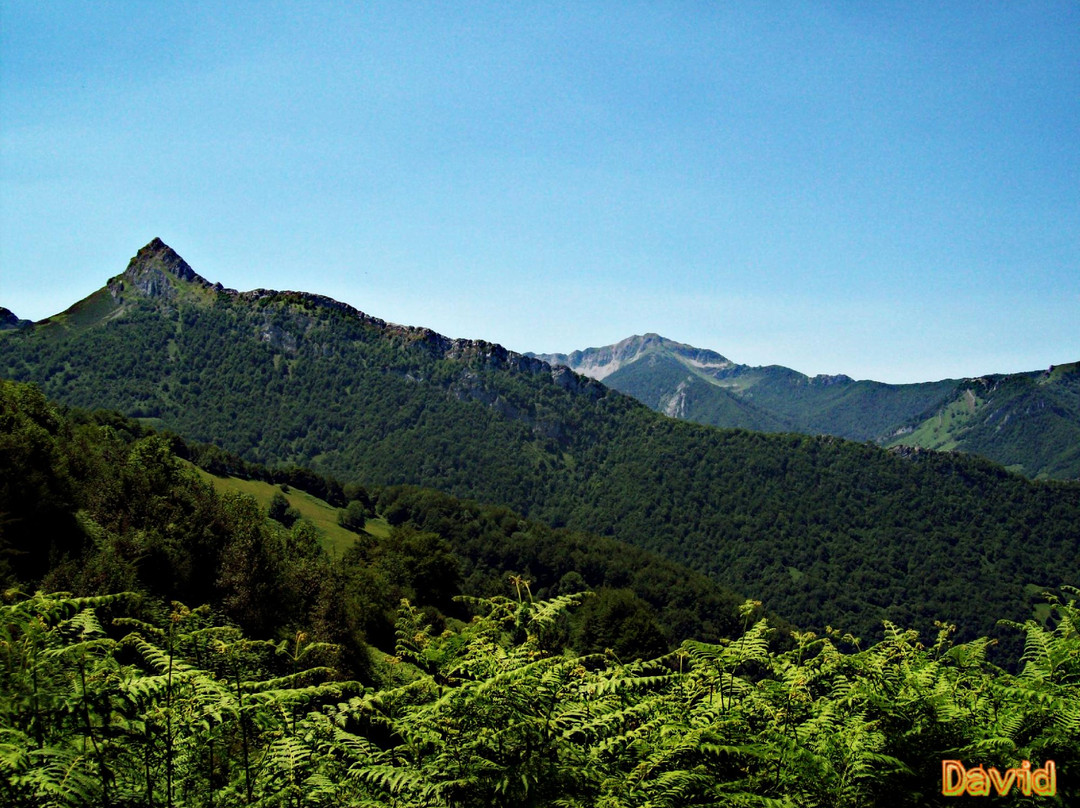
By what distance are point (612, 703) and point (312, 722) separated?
121 inches

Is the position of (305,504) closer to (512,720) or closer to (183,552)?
(183,552)

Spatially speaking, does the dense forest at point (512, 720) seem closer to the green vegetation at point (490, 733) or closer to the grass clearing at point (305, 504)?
the green vegetation at point (490, 733)

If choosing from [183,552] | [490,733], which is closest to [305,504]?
[183,552]

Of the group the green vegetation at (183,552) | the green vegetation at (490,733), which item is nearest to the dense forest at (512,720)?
the green vegetation at (490,733)

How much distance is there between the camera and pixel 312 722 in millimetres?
6297

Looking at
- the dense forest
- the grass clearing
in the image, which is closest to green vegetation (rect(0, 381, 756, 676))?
the dense forest

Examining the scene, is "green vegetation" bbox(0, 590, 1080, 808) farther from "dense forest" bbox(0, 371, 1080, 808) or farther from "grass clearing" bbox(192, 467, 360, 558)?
"grass clearing" bbox(192, 467, 360, 558)

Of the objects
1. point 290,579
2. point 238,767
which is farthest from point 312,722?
point 290,579

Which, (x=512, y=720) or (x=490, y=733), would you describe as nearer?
(x=490, y=733)

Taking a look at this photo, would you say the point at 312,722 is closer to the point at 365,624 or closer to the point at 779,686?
the point at 779,686

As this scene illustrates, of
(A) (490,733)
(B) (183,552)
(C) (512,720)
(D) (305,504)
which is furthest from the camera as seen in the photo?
(D) (305,504)

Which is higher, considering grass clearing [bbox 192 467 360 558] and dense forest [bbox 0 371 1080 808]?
dense forest [bbox 0 371 1080 808]

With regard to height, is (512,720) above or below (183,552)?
above

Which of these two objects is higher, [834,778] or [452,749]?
[452,749]
